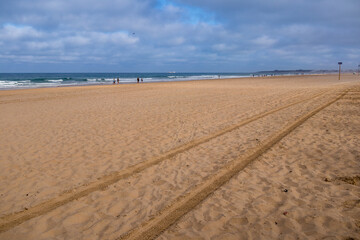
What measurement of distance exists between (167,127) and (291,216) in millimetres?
5948

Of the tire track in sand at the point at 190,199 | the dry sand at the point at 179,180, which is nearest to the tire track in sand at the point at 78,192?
the dry sand at the point at 179,180

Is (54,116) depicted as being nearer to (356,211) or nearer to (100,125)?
(100,125)

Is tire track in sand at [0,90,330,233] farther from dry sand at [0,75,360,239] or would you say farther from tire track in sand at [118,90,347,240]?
tire track in sand at [118,90,347,240]

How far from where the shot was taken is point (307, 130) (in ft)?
26.6

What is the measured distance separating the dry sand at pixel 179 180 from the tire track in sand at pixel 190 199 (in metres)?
0.06

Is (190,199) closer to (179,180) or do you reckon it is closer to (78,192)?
(179,180)

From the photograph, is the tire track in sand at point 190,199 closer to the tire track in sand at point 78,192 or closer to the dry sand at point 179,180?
the dry sand at point 179,180

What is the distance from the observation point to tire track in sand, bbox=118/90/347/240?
3409mm

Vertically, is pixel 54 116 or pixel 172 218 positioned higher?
pixel 54 116

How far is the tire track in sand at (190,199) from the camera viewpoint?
3409 millimetres

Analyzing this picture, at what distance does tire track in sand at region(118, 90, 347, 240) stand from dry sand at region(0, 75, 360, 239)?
6cm

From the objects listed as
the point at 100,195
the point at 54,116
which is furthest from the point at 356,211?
the point at 54,116

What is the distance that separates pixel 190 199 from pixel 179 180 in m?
0.75

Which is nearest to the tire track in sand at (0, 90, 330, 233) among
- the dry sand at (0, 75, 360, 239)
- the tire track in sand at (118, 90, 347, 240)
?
the dry sand at (0, 75, 360, 239)
